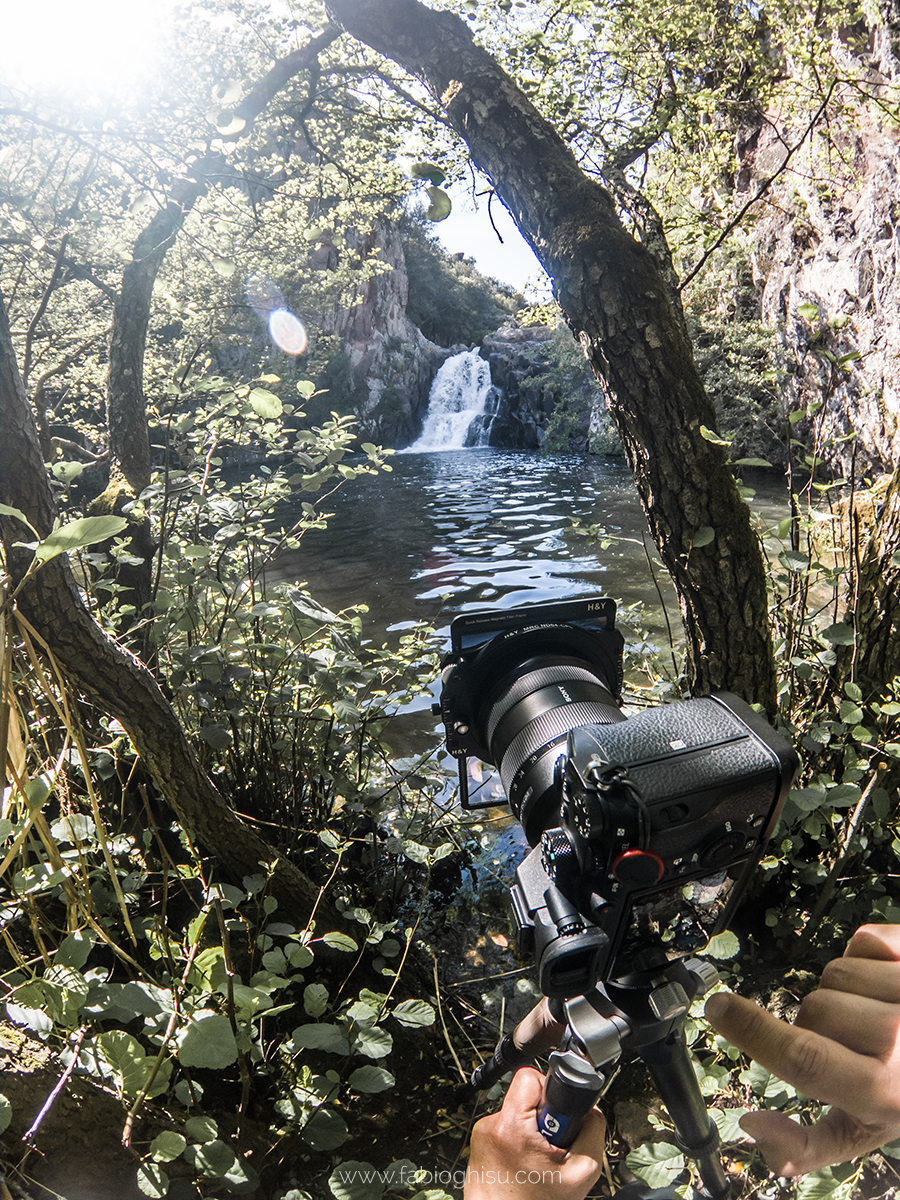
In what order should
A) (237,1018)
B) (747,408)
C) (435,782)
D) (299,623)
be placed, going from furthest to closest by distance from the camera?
(747,408) → (435,782) → (299,623) → (237,1018)

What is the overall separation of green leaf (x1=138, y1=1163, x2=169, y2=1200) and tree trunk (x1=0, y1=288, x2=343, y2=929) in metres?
0.52

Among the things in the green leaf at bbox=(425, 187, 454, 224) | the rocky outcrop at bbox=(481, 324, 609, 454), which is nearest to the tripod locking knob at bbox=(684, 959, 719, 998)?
the green leaf at bbox=(425, 187, 454, 224)

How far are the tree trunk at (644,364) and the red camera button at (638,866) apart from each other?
954 millimetres

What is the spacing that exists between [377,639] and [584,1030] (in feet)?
14.2

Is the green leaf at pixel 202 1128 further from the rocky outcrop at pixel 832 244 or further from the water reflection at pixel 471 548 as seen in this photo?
the rocky outcrop at pixel 832 244

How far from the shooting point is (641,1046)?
834 mm

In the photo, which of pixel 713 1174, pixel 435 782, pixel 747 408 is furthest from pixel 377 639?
pixel 747 408

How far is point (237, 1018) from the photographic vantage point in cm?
118

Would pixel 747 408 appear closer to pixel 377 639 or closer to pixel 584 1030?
pixel 377 639

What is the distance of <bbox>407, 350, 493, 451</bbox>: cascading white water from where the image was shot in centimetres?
2281

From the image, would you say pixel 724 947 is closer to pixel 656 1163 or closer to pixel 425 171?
pixel 656 1163

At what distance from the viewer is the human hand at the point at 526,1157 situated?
0.71m

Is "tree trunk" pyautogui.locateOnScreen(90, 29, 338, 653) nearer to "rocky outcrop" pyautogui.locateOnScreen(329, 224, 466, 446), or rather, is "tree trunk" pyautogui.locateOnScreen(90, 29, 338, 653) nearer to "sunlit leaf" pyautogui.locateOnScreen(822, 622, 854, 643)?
"sunlit leaf" pyautogui.locateOnScreen(822, 622, 854, 643)

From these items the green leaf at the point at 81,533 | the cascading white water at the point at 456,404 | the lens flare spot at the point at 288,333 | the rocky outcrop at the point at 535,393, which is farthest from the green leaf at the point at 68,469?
the cascading white water at the point at 456,404
